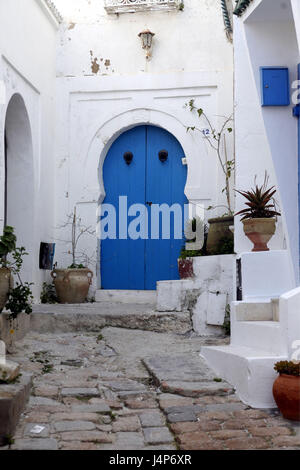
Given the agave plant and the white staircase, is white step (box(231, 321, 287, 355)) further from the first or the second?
the agave plant

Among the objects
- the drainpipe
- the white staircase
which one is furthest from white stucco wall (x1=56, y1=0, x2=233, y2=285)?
the white staircase

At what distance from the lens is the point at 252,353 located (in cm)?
480

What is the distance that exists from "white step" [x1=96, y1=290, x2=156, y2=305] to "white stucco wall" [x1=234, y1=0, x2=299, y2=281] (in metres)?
2.65

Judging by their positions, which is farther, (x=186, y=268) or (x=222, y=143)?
(x=222, y=143)

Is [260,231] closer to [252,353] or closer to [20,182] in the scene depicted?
[252,353]

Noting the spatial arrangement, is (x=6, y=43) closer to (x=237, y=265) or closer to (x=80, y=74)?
(x=80, y=74)

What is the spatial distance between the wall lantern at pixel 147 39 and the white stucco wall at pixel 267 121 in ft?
7.84

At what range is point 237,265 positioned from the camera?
20.4 feet

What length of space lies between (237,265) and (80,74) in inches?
177

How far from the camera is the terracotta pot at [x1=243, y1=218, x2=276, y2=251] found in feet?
19.8

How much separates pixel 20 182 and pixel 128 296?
7.30 feet

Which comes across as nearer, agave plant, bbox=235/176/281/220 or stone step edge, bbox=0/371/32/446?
stone step edge, bbox=0/371/32/446

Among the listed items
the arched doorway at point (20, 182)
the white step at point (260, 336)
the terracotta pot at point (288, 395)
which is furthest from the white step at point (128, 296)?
the terracotta pot at point (288, 395)

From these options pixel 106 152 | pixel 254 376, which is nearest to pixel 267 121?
pixel 254 376
